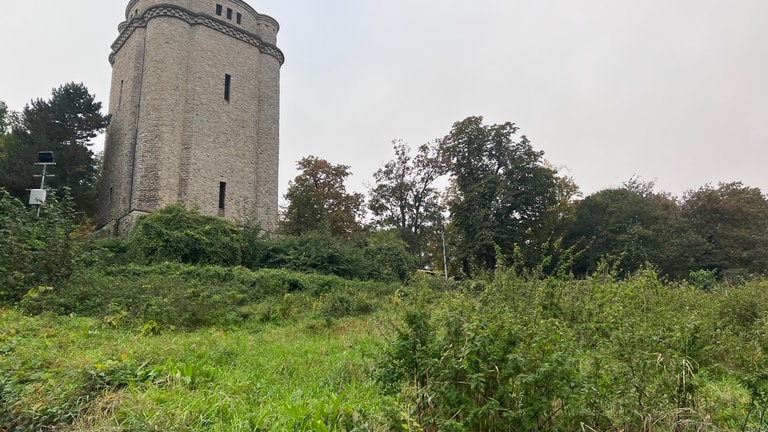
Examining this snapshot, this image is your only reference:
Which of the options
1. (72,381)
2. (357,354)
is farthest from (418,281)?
(72,381)

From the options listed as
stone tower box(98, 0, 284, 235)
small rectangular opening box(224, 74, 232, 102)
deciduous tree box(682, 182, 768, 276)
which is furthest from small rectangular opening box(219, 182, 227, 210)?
deciduous tree box(682, 182, 768, 276)

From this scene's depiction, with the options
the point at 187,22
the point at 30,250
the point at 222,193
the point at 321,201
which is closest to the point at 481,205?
the point at 321,201

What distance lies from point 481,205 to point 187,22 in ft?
57.5

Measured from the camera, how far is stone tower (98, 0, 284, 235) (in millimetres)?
21875

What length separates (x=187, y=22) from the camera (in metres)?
23.5

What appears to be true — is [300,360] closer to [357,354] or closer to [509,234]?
[357,354]

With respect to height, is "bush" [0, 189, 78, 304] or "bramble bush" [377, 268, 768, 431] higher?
"bush" [0, 189, 78, 304]

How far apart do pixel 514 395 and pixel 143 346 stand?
4571mm

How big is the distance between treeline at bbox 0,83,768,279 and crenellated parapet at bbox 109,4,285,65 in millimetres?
3402

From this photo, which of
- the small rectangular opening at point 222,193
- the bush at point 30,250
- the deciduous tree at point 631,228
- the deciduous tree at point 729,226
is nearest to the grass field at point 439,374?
the bush at point 30,250

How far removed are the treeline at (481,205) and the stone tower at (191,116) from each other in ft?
6.14

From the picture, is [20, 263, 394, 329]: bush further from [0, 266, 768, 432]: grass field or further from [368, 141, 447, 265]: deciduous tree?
[368, 141, 447, 265]: deciduous tree

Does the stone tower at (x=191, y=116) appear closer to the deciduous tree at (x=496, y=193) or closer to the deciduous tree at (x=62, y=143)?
the deciduous tree at (x=62, y=143)

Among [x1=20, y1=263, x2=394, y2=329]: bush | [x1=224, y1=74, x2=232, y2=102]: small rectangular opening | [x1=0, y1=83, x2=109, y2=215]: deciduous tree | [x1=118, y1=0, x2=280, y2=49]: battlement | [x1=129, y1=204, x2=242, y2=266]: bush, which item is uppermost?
[x1=118, y1=0, x2=280, y2=49]: battlement
